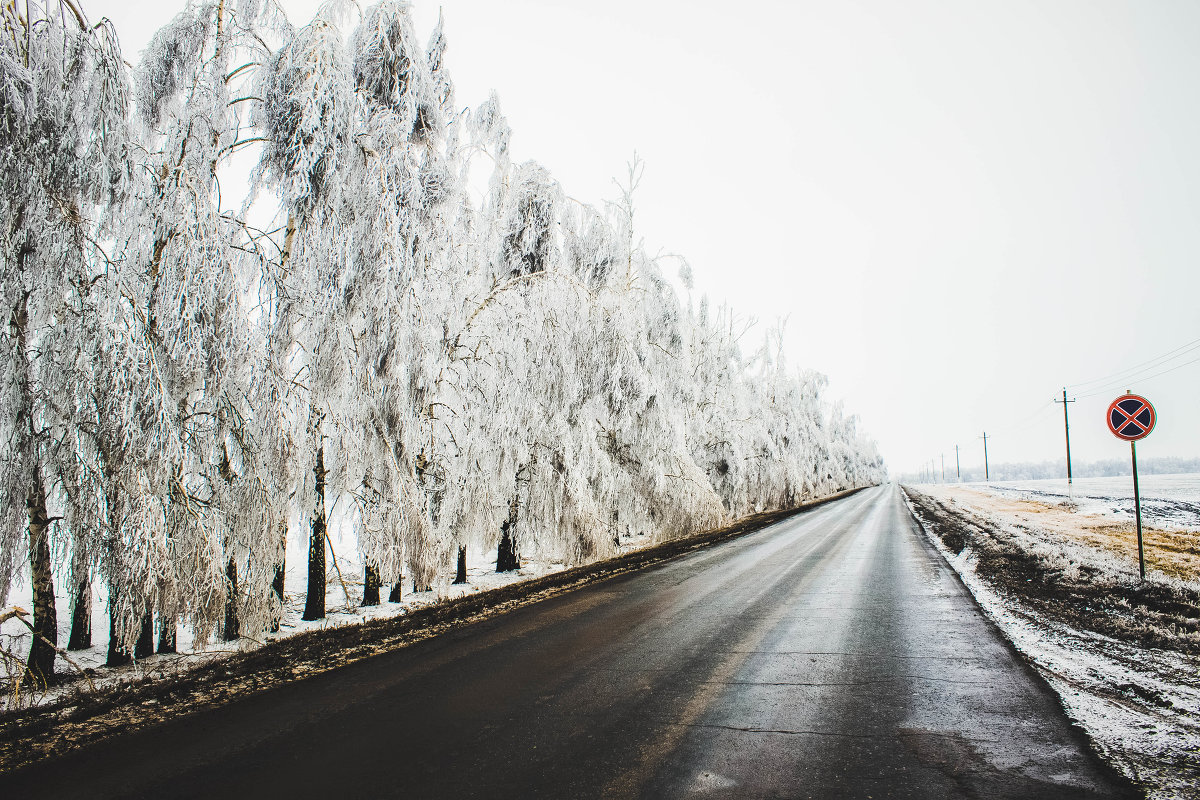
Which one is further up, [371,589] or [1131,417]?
[1131,417]

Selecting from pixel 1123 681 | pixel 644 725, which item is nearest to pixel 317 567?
pixel 644 725

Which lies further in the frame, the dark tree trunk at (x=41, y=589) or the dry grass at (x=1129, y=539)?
the dry grass at (x=1129, y=539)

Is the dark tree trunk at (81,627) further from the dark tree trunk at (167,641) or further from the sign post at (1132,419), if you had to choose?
the sign post at (1132,419)

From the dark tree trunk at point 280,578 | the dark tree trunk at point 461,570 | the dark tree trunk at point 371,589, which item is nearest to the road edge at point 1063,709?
the dark tree trunk at point 280,578

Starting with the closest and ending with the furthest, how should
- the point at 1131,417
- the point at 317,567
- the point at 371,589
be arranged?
the point at 317,567, the point at 1131,417, the point at 371,589

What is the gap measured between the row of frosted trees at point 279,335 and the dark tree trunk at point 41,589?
0.09 feet

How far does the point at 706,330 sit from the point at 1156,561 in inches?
617

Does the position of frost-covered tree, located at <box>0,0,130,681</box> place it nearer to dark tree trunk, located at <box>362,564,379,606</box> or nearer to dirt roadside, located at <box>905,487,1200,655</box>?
dark tree trunk, located at <box>362,564,379,606</box>

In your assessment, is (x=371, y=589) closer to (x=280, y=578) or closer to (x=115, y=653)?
(x=280, y=578)

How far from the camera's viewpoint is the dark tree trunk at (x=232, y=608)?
674cm

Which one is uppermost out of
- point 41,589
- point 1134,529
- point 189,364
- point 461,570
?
point 189,364

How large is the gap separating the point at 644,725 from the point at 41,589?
5.58 m

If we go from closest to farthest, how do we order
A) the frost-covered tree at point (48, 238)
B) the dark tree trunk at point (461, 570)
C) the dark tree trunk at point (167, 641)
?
the frost-covered tree at point (48, 238)
the dark tree trunk at point (167, 641)
the dark tree trunk at point (461, 570)

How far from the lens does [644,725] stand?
13.0 ft
